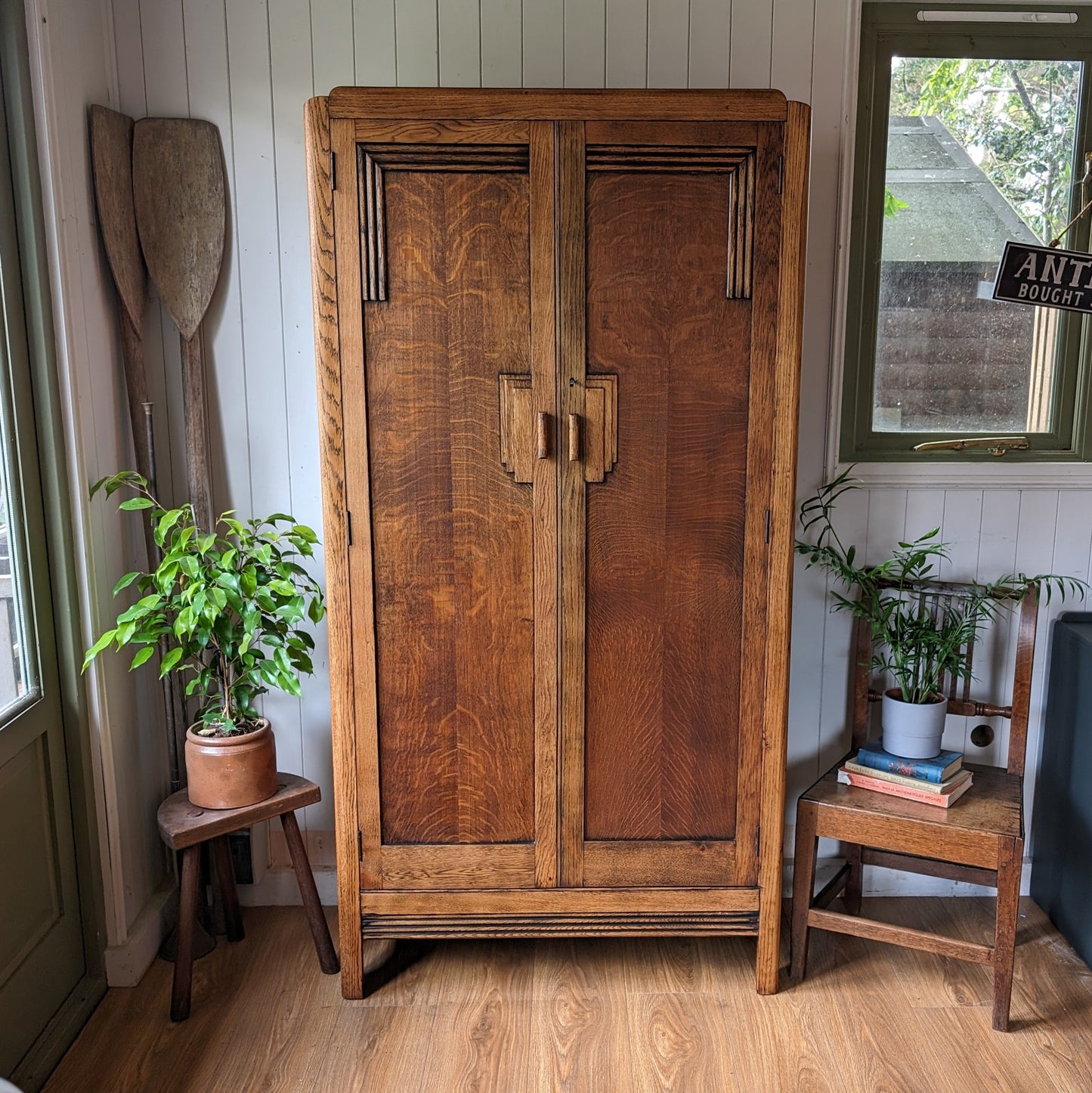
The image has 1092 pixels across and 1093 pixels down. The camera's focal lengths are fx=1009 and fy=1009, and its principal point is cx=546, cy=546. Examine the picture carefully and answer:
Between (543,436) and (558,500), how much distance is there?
14 cm

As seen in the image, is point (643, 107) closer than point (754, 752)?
Yes

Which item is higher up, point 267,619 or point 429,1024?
point 267,619

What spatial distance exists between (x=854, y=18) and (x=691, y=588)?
1410 millimetres

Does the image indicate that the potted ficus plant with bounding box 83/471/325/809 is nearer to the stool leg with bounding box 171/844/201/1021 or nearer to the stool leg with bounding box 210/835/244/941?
the stool leg with bounding box 171/844/201/1021

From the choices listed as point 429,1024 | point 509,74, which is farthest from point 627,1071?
point 509,74

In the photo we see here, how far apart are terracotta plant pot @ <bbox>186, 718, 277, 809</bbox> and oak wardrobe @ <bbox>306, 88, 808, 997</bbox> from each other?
22 cm

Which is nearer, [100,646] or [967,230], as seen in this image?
[100,646]

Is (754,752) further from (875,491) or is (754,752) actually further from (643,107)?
(643,107)

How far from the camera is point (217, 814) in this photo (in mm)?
2232

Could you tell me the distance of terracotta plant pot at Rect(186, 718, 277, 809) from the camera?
2.23m

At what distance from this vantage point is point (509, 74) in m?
2.38

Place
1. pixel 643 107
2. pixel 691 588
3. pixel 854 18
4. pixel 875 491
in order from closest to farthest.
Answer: pixel 643 107
pixel 691 588
pixel 854 18
pixel 875 491

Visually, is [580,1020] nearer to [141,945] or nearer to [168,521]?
[141,945]

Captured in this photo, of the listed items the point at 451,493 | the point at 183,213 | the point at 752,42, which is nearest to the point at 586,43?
the point at 752,42
